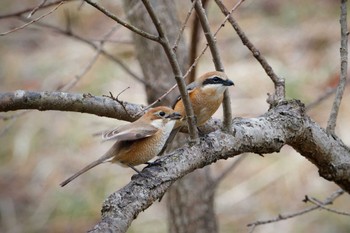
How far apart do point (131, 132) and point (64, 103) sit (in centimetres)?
29

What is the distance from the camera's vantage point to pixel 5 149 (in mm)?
7875

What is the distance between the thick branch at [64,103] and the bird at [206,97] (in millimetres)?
347

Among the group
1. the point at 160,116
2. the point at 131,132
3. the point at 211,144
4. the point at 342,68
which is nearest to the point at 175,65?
the point at 211,144

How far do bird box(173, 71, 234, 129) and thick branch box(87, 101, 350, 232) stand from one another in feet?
1.23

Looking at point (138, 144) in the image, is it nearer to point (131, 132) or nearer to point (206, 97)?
point (131, 132)

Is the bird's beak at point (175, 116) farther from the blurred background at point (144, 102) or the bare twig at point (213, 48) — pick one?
the blurred background at point (144, 102)

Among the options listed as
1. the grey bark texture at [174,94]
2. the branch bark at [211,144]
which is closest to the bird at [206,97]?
the branch bark at [211,144]

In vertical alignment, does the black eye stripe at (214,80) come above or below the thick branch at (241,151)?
above

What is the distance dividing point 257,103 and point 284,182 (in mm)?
1037

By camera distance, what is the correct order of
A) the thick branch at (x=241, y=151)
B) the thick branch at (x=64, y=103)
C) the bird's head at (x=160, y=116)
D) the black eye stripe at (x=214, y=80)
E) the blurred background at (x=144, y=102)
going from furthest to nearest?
1. the blurred background at (x=144, y=102)
2. the black eye stripe at (x=214, y=80)
3. the bird's head at (x=160, y=116)
4. the thick branch at (x=64, y=103)
5. the thick branch at (x=241, y=151)

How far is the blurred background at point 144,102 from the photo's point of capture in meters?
6.82

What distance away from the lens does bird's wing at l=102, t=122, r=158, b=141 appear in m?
2.49

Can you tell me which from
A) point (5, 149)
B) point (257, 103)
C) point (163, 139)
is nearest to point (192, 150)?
point (163, 139)

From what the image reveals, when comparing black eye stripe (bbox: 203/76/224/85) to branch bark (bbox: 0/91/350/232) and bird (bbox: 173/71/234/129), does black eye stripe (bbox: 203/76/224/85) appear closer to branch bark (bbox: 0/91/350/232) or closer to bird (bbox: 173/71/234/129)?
bird (bbox: 173/71/234/129)
